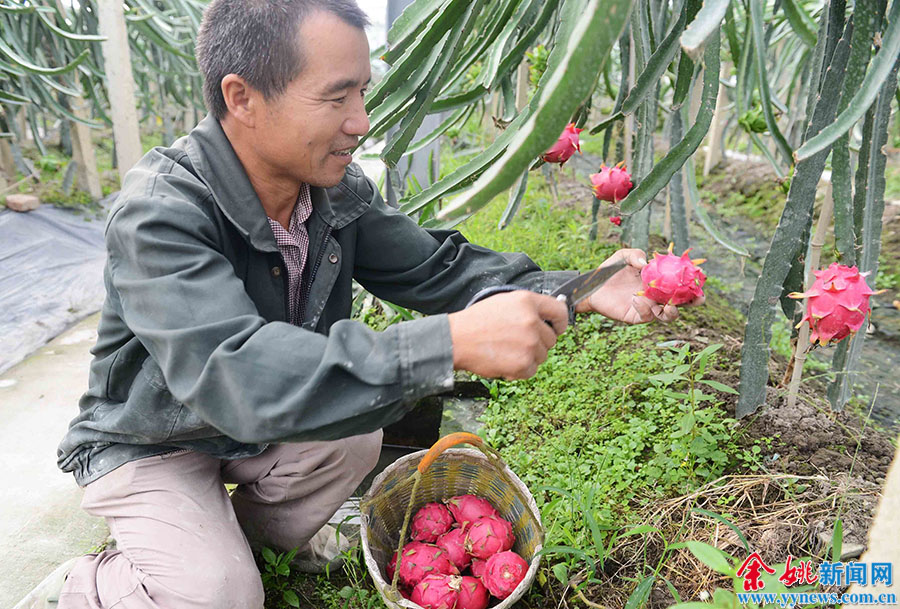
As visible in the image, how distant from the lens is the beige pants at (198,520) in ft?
3.53

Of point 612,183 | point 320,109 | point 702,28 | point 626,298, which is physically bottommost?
point 626,298

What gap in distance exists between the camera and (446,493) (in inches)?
56.1

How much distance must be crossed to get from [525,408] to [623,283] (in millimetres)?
661

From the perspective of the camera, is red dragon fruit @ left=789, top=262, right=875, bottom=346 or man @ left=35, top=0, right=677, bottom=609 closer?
man @ left=35, top=0, right=677, bottom=609

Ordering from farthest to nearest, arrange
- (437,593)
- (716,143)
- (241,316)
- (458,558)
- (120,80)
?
1. (716,143)
2. (120,80)
3. (458,558)
4. (437,593)
5. (241,316)

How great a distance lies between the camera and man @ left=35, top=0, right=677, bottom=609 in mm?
823

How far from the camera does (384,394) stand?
0.82 meters

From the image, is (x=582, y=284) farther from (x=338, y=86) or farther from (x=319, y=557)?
(x=319, y=557)

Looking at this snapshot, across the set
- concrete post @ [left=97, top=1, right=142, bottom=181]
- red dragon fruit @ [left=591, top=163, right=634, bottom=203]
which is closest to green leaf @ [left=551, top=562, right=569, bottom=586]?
red dragon fruit @ [left=591, top=163, right=634, bottom=203]

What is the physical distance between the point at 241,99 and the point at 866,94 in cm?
94

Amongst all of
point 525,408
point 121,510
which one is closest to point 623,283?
point 525,408

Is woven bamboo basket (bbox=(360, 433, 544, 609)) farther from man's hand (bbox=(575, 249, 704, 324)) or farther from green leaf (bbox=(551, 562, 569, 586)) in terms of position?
man's hand (bbox=(575, 249, 704, 324))

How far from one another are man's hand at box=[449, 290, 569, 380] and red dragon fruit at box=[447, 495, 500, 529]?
54 centimetres

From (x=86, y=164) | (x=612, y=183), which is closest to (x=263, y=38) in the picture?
(x=612, y=183)
